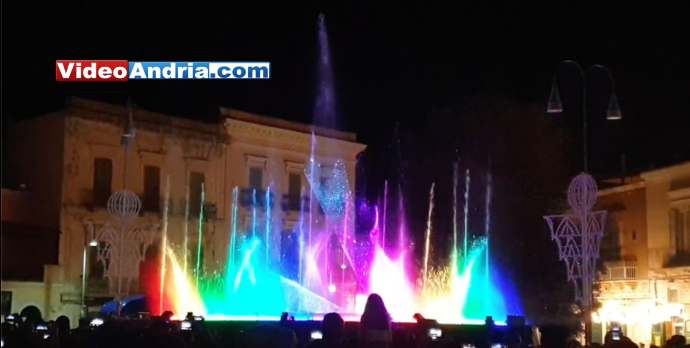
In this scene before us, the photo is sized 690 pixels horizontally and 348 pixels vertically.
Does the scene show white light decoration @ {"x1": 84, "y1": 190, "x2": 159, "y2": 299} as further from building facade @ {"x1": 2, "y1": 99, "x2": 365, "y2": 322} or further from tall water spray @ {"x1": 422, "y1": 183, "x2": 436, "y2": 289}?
tall water spray @ {"x1": 422, "y1": 183, "x2": 436, "y2": 289}

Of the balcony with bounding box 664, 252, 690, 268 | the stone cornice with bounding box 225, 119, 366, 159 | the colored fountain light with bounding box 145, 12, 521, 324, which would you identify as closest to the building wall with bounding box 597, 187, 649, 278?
the balcony with bounding box 664, 252, 690, 268

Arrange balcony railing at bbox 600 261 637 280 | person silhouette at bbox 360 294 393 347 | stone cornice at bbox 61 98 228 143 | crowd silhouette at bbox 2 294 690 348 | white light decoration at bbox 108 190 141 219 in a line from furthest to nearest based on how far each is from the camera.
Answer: balcony railing at bbox 600 261 637 280 < stone cornice at bbox 61 98 228 143 < white light decoration at bbox 108 190 141 219 < person silhouette at bbox 360 294 393 347 < crowd silhouette at bbox 2 294 690 348

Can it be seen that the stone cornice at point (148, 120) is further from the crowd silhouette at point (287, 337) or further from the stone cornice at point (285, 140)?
the crowd silhouette at point (287, 337)

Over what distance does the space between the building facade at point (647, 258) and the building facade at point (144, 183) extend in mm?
14088

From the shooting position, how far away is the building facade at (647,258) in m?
34.2

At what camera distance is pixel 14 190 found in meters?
36.2

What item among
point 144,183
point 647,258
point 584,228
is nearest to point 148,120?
point 144,183

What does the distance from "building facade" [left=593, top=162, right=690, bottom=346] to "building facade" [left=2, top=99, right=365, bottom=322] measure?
555 inches

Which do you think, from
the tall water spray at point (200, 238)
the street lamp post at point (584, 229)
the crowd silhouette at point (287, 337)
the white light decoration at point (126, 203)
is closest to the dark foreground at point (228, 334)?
the crowd silhouette at point (287, 337)

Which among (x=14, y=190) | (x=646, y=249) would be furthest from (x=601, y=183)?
(x=14, y=190)

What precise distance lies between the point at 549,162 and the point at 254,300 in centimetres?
1309

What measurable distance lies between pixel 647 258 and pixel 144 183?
20.2 m

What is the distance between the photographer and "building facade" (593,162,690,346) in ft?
112

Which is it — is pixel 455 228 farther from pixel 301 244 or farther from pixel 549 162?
pixel 301 244
